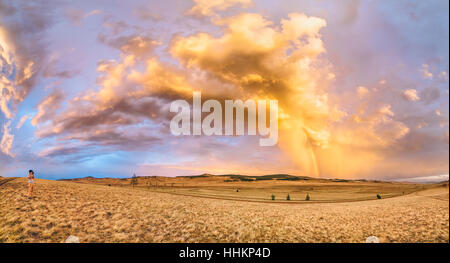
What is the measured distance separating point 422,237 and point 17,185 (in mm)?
41733

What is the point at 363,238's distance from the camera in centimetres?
1698

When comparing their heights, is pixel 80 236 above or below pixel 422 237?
above

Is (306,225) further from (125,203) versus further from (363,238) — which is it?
(125,203)

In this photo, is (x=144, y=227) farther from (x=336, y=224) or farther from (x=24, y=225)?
(x=336, y=224)

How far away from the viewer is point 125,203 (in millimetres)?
22906
